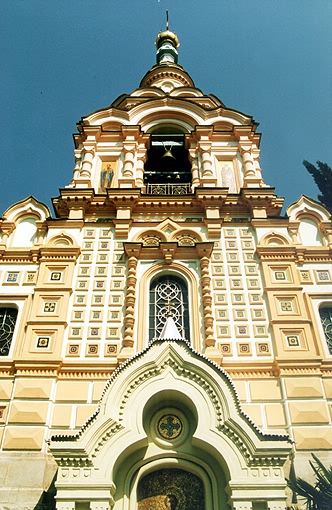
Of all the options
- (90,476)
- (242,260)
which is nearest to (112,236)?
(242,260)

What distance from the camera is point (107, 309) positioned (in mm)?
11656

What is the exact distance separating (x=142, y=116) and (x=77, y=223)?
531cm

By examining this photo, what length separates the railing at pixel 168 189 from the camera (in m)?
14.7

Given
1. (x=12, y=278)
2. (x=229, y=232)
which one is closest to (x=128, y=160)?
(x=229, y=232)

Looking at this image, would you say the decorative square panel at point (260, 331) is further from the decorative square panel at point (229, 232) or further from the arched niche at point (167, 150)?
the arched niche at point (167, 150)

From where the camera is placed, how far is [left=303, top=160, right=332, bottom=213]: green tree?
14.3 metres

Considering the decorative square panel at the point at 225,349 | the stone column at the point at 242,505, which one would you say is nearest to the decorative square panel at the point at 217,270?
the decorative square panel at the point at 225,349

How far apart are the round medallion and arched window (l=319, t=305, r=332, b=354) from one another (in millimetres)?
4019

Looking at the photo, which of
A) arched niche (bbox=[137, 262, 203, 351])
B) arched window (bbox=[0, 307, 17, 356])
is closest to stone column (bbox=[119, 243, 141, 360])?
arched niche (bbox=[137, 262, 203, 351])

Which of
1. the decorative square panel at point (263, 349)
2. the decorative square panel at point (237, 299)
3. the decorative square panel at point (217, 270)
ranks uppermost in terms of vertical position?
the decorative square panel at point (217, 270)

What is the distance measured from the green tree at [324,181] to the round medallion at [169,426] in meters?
7.93

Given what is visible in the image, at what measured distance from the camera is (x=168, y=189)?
48.5ft

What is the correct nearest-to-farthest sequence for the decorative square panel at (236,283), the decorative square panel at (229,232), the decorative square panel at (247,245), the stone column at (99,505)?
the stone column at (99,505) → the decorative square panel at (236,283) → the decorative square panel at (247,245) → the decorative square panel at (229,232)

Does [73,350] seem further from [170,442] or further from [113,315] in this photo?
[170,442]
